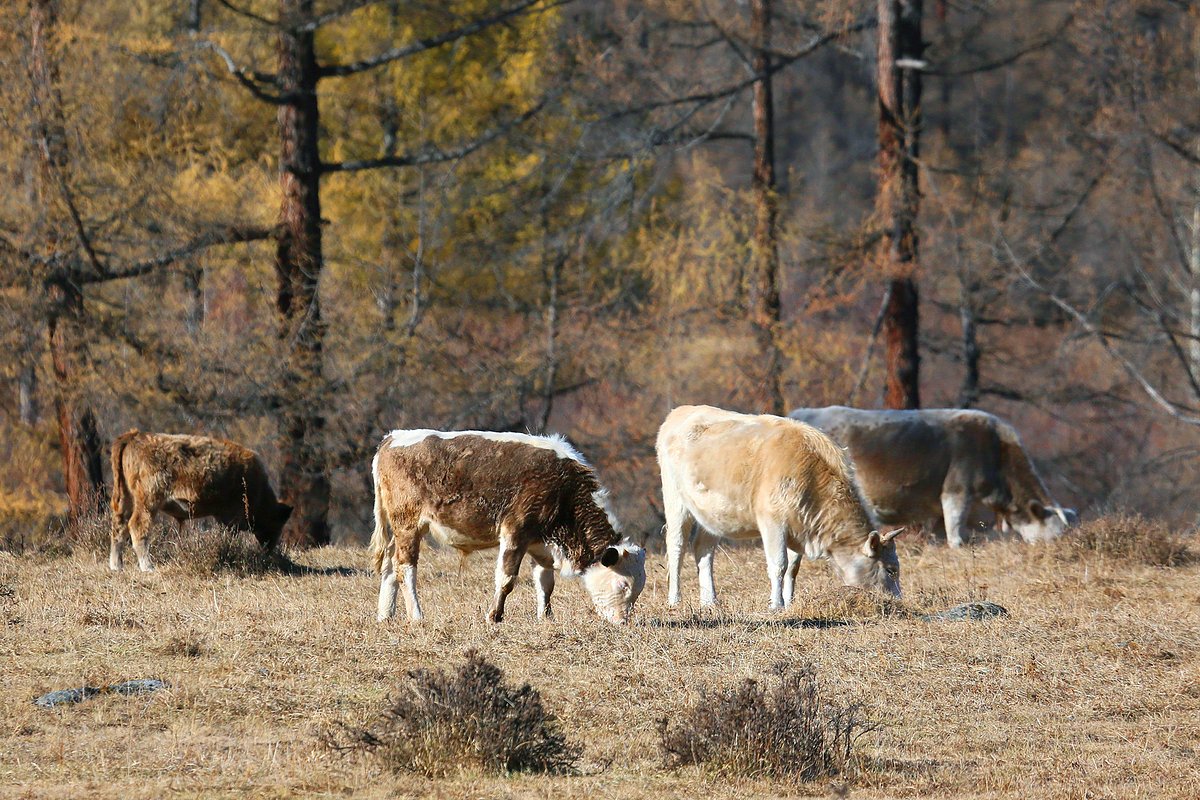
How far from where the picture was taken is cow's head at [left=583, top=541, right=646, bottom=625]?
1066 centimetres

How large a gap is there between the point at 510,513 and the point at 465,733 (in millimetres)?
3398

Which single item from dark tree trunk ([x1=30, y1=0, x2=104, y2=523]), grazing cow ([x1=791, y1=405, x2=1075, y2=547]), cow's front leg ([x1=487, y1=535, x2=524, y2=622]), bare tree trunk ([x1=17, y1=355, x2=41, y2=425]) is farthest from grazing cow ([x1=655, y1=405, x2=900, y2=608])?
bare tree trunk ([x1=17, y1=355, x2=41, y2=425])

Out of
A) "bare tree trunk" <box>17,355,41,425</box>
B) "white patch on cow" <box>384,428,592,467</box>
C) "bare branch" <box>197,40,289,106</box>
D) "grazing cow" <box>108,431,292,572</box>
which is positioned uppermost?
"bare branch" <box>197,40,289,106</box>

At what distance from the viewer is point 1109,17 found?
2588cm

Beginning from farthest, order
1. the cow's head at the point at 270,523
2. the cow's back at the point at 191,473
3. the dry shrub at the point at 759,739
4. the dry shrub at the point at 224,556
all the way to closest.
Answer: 1. the cow's head at the point at 270,523
2. the cow's back at the point at 191,473
3. the dry shrub at the point at 224,556
4. the dry shrub at the point at 759,739

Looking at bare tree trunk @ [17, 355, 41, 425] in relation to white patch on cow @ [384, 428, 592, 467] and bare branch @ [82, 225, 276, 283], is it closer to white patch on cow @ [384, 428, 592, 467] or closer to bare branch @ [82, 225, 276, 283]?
bare branch @ [82, 225, 276, 283]

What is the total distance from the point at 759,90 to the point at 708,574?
55.2ft

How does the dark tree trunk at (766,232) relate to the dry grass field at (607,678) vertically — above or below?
above

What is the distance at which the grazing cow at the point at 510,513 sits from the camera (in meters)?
10.7

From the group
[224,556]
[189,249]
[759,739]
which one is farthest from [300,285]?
[759,739]

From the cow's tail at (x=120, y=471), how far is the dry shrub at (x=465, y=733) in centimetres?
823

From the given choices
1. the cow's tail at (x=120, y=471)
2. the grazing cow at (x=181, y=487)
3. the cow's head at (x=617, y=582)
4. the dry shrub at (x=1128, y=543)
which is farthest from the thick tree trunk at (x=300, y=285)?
the cow's head at (x=617, y=582)

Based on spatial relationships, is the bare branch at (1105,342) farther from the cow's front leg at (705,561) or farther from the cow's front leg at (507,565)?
the cow's front leg at (507,565)

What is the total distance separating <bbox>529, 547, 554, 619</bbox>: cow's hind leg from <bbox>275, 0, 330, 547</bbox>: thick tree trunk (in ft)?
36.2
